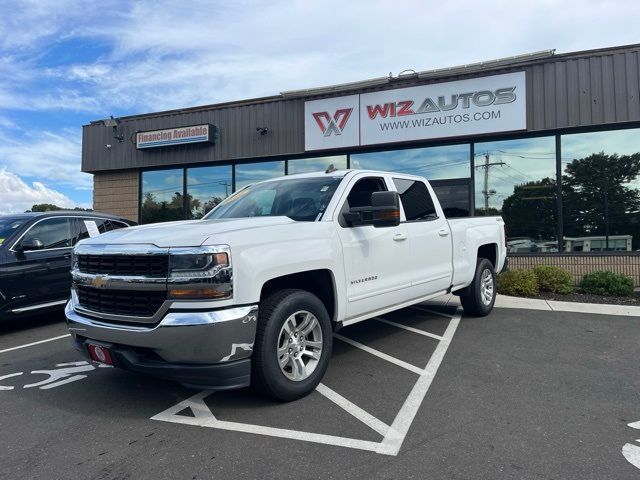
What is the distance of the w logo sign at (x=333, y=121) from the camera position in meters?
11.8

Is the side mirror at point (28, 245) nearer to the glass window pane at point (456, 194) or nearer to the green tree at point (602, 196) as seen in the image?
the glass window pane at point (456, 194)

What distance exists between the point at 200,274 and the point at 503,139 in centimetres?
947

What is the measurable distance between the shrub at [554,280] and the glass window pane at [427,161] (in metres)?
2.97

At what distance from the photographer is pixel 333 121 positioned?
11906 mm

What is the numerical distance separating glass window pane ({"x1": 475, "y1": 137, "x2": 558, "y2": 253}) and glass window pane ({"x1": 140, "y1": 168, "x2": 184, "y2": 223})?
8.58 meters

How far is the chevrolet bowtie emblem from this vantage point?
3.61m

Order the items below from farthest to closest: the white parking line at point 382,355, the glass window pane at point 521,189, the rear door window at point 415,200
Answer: the glass window pane at point 521,189 → the rear door window at point 415,200 → the white parking line at point 382,355

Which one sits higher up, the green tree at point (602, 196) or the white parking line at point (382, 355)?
the green tree at point (602, 196)

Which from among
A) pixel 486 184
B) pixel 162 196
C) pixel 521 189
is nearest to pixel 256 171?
pixel 162 196

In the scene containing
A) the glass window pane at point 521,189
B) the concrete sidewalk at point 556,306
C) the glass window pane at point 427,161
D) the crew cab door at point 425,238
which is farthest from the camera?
the glass window pane at point 427,161

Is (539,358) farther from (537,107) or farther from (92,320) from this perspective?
(537,107)

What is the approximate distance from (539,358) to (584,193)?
22.1 feet

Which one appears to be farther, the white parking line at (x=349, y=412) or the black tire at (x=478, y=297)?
the black tire at (x=478, y=297)

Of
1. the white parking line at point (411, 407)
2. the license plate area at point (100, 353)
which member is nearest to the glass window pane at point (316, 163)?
the white parking line at point (411, 407)
